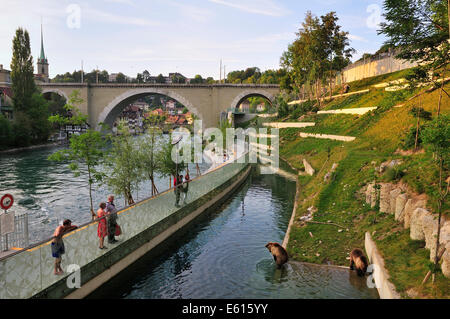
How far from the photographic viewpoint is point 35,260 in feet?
36.4

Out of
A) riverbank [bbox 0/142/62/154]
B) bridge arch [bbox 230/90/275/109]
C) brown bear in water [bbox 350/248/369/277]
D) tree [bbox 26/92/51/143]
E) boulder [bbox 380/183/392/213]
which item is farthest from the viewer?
bridge arch [bbox 230/90/275/109]

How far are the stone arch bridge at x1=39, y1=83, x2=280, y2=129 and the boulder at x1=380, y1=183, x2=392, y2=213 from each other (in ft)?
246

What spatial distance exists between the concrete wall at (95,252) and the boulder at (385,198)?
1070 cm

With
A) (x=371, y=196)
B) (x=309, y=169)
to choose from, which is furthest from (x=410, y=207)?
(x=309, y=169)

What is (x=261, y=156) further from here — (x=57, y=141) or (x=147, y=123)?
(x=57, y=141)

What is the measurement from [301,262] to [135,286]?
676 centimetres

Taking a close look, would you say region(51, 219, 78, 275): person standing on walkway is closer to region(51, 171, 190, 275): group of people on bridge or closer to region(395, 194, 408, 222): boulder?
region(51, 171, 190, 275): group of people on bridge

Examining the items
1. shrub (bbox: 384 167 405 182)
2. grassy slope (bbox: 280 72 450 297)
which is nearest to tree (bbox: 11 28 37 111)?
grassy slope (bbox: 280 72 450 297)

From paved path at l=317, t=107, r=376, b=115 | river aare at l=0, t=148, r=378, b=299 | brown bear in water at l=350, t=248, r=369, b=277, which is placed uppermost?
paved path at l=317, t=107, r=376, b=115

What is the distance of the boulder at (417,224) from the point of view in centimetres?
1286

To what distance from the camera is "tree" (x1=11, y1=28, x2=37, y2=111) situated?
225 feet

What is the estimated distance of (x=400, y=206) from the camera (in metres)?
15.1

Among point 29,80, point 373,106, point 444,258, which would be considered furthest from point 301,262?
point 29,80

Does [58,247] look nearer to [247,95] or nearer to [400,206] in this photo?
[400,206]
